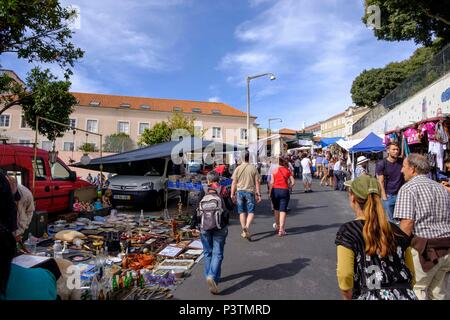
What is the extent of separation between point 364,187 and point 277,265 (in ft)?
10.3

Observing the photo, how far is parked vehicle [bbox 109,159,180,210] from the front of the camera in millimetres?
9062

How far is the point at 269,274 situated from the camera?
166 inches

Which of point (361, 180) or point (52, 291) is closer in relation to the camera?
point (52, 291)

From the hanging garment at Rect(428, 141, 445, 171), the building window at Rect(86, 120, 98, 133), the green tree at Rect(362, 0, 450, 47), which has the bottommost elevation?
the hanging garment at Rect(428, 141, 445, 171)

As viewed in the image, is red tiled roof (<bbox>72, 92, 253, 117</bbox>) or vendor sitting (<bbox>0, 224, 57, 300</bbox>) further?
red tiled roof (<bbox>72, 92, 253, 117</bbox>)

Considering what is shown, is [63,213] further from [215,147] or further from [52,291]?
[52,291]

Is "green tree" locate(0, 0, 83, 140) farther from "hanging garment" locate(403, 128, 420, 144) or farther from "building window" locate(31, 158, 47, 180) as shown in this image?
"hanging garment" locate(403, 128, 420, 144)

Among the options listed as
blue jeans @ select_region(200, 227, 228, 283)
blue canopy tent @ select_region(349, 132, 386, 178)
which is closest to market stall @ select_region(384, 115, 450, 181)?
blue canopy tent @ select_region(349, 132, 386, 178)

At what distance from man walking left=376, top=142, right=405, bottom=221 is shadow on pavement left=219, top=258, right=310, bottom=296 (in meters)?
1.78

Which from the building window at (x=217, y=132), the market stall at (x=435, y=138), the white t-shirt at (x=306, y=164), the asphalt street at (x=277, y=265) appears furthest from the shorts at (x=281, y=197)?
the building window at (x=217, y=132)

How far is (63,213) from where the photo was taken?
8016mm

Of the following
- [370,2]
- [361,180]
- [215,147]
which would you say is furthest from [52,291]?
[370,2]

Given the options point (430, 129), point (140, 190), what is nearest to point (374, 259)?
point (430, 129)
